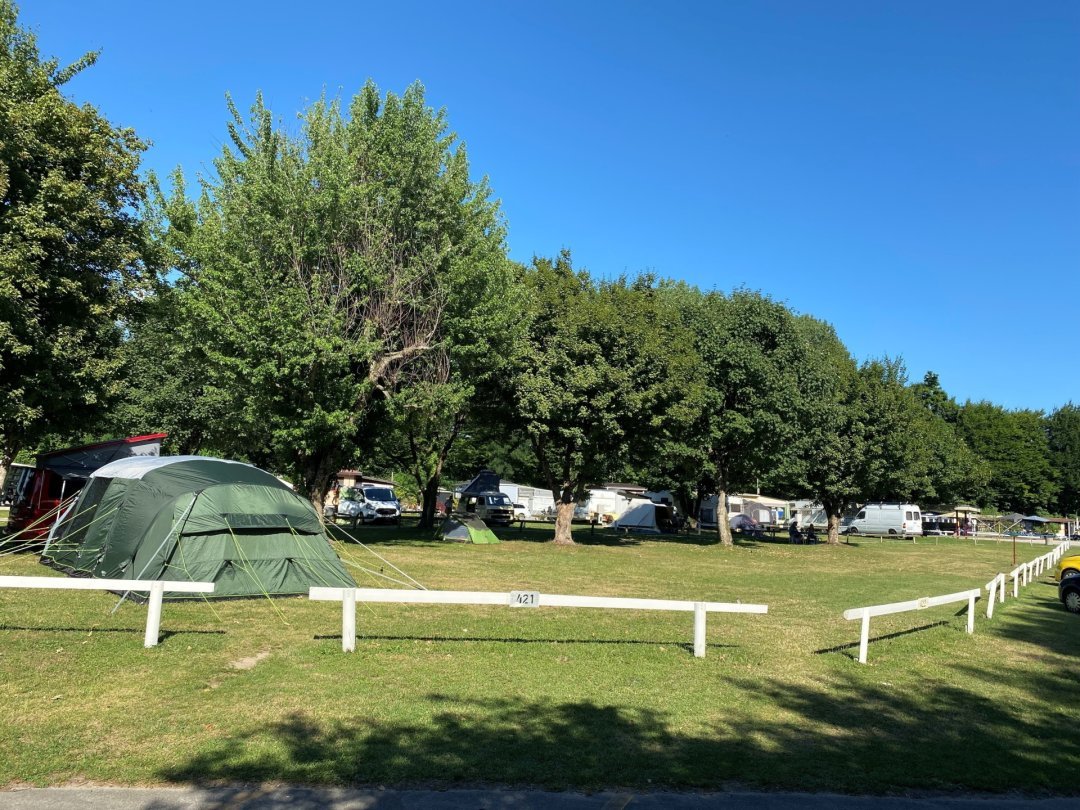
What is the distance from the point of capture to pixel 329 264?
65.2 ft

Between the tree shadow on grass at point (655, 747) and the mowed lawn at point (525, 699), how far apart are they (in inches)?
0.9

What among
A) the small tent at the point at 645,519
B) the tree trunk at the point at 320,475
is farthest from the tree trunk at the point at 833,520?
the tree trunk at the point at 320,475

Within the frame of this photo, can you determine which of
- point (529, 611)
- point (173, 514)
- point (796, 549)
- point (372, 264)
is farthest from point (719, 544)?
point (173, 514)

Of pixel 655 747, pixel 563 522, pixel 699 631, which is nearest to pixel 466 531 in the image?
pixel 563 522

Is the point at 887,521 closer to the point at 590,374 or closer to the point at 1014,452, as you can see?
the point at 1014,452

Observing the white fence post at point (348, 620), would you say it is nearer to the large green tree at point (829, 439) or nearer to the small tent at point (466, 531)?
the small tent at point (466, 531)

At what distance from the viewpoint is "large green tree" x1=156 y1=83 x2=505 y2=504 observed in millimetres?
18828

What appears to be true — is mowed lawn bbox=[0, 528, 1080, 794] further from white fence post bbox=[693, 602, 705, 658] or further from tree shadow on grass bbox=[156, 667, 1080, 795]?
white fence post bbox=[693, 602, 705, 658]

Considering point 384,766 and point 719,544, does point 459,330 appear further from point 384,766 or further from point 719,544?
point 719,544

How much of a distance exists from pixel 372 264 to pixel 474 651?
44.0 feet

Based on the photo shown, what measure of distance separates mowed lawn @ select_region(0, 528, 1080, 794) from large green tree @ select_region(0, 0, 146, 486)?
7.37 metres

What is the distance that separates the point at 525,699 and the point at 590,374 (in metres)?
20.2

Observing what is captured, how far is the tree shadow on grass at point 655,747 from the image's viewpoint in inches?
204

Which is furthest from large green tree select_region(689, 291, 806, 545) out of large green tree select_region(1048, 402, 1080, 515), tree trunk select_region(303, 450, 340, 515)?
large green tree select_region(1048, 402, 1080, 515)
